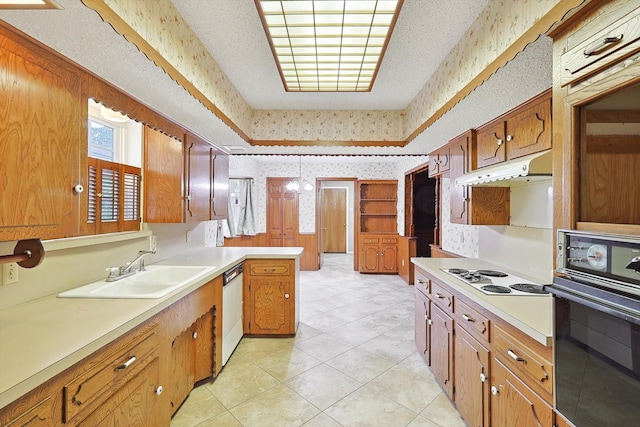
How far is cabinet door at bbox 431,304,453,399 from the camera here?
197 cm

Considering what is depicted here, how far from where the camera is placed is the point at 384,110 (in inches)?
141

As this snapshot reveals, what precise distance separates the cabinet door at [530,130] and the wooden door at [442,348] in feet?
4.09

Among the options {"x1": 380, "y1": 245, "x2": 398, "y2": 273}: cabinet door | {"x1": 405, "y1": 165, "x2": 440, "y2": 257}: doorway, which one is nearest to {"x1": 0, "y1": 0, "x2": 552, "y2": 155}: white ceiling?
{"x1": 405, "y1": 165, "x2": 440, "y2": 257}: doorway

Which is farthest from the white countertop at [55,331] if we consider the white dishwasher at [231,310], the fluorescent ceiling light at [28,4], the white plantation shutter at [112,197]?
the fluorescent ceiling light at [28,4]

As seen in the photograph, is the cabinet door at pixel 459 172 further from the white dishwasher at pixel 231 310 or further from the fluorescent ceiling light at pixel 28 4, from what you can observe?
the fluorescent ceiling light at pixel 28 4

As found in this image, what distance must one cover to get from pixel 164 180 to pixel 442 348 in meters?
2.61

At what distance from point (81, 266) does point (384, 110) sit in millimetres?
Answer: 3372

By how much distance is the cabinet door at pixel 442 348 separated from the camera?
1967 millimetres

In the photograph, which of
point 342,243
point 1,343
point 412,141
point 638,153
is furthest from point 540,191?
point 342,243

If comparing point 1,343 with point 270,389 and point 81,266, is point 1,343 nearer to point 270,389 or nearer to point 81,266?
point 81,266

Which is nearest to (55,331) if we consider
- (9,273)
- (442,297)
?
(9,273)

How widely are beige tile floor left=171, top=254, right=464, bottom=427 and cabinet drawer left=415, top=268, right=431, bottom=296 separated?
67 centimetres

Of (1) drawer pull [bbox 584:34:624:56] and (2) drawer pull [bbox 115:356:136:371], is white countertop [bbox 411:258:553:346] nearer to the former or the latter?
(1) drawer pull [bbox 584:34:624:56]

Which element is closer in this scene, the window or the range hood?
the range hood
